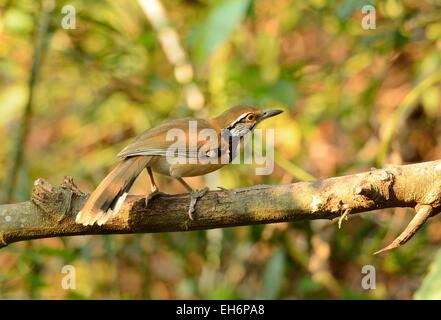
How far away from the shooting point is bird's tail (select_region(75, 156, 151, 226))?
396cm

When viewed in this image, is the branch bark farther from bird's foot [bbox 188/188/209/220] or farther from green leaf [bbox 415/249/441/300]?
green leaf [bbox 415/249/441/300]

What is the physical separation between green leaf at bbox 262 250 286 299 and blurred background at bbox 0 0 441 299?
1 centimetres

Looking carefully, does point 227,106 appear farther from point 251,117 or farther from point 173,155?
point 173,155

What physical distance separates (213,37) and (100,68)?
2.32m

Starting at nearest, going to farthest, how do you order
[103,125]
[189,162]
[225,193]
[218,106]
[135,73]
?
1. [225,193]
2. [189,162]
3. [218,106]
4. [135,73]
5. [103,125]

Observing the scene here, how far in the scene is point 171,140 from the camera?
4.82 meters

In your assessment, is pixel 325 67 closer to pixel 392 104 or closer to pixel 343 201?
pixel 392 104

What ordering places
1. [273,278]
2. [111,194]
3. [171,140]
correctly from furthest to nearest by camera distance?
[273,278] → [171,140] → [111,194]

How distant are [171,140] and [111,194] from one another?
0.78 metres

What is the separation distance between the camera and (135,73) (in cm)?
754

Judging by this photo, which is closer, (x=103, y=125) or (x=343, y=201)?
(x=343, y=201)

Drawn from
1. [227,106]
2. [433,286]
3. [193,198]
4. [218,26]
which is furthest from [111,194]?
[227,106]
